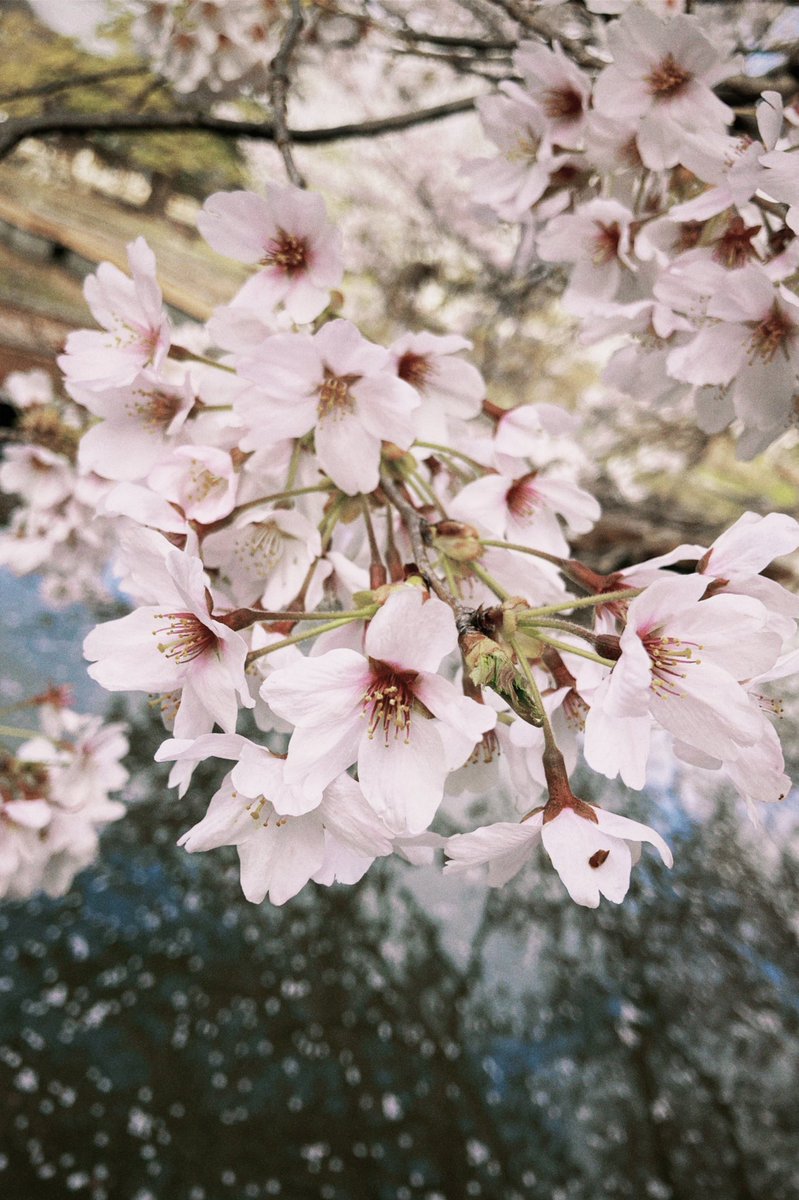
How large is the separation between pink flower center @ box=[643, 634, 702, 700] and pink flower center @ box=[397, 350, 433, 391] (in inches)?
13.6

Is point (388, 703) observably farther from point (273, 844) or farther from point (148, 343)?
point (148, 343)

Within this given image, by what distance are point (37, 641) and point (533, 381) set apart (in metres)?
4.24

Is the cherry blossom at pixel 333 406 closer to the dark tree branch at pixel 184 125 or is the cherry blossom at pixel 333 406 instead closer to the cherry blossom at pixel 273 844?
the cherry blossom at pixel 273 844

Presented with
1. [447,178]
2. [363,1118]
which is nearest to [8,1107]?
[363,1118]

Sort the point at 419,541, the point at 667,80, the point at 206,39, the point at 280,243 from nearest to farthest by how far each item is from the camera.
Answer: the point at 419,541
the point at 280,243
the point at 667,80
the point at 206,39

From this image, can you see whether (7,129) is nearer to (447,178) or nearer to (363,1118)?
(363,1118)

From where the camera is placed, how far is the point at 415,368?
649 mm

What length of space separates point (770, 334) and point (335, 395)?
380mm

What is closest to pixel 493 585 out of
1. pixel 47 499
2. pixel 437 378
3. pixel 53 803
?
pixel 437 378

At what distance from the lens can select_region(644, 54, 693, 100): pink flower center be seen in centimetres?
69

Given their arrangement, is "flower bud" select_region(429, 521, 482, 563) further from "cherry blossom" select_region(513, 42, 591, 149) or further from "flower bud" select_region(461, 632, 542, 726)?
"cherry blossom" select_region(513, 42, 591, 149)

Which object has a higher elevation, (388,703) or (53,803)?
(388,703)

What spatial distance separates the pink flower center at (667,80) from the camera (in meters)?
0.69

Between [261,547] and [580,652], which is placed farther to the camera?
[261,547]
